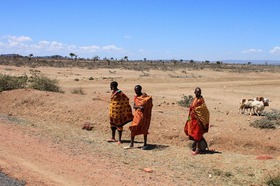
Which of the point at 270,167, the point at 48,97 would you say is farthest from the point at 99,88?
the point at 270,167

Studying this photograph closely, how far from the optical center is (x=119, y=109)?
11336 millimetres

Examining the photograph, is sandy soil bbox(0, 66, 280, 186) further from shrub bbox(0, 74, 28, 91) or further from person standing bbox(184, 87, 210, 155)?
shrub bbox(0, 74, 28, 91)

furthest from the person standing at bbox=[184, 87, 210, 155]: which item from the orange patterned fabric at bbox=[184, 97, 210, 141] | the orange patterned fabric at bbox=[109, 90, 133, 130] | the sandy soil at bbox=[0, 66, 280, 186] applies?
the orange patterned fabric at bbox=[109, 90, 133, 130]

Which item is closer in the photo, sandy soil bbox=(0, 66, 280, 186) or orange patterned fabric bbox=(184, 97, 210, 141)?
sandy soil bbox=(0, 66, 280, 186)

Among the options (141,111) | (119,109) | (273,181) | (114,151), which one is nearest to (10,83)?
(119,109)

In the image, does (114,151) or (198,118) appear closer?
(198,118)

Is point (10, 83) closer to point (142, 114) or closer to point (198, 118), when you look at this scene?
point (142, 114)

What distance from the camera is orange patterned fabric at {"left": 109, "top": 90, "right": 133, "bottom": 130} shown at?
11.3m

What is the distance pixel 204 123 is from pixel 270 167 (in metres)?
1.95

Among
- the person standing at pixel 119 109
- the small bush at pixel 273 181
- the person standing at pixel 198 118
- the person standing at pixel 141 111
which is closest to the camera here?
the small bush at pixel 273 181

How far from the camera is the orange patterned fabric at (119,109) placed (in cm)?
1129

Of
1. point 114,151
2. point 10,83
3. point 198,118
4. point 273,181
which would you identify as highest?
point 198,118

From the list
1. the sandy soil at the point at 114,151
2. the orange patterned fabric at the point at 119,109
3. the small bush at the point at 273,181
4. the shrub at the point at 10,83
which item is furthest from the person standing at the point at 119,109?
the shrub at the point at 10,83

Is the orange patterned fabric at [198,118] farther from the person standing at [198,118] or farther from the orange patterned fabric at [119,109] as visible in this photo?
the orange patterned fabric at [119,109]
